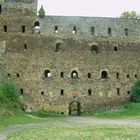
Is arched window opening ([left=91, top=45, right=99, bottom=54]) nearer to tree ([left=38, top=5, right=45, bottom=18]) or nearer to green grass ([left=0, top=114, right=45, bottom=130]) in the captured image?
tree ([left=38, top=5, right=45, bottom=18])

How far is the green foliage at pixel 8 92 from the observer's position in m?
45.0

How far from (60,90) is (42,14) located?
9.27 metres

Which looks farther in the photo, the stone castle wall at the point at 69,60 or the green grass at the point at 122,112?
the stone castle wall at the point at 69,60

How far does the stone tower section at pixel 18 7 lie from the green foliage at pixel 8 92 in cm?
826

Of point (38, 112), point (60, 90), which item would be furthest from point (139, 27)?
point (38, 112)

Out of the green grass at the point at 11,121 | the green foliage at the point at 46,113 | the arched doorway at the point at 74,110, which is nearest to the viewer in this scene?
the green grass at the point at 11,121

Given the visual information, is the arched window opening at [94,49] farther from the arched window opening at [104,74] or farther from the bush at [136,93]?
the bush at [136,93]

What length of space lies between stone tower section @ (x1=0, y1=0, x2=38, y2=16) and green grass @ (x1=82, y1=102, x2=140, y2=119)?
44.0 ft

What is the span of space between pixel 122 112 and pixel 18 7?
16.8 meters

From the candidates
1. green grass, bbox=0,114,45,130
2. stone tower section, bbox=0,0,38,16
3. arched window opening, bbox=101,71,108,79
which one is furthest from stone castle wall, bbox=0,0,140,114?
green grass, bbox=0,114,45,130

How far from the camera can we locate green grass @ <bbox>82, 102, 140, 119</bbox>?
4710 cm

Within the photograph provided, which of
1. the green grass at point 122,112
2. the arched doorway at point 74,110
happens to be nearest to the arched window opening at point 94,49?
the arched doorway at point 74,110

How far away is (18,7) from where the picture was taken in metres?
51.3

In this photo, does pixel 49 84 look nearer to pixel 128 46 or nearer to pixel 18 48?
pixel 18 48
